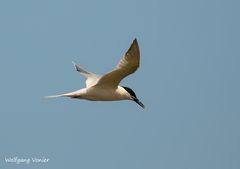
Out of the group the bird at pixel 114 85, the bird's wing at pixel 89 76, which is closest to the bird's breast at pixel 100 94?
the bird at pixel 114 85

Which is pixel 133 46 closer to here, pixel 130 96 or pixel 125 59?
pixel 125 59

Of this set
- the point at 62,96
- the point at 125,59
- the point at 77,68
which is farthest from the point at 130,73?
the point at 77,68

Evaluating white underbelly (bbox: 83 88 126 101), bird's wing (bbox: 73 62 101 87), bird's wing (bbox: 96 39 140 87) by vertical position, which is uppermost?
bird's wing (bbox: 73 62 101 87)

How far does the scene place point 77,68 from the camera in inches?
734

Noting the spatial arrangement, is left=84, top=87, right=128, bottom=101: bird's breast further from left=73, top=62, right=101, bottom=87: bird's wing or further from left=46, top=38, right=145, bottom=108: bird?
left=73, top=62, right=101, bottom=87: bird's wing

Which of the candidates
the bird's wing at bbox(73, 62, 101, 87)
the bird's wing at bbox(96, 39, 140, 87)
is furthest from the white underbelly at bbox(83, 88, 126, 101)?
the bird's wing at bbox(73, 62, 101, 87)

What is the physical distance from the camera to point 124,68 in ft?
47.7

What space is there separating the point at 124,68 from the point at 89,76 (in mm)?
3188

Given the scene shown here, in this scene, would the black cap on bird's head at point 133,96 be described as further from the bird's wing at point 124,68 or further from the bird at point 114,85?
the bird's wing at point 124,68

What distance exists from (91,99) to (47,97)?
104cm

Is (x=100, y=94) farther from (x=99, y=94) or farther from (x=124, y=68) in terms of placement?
(x=124, y=68)

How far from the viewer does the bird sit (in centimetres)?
1413

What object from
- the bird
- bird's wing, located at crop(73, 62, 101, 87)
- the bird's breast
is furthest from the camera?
bird's wing, located at crop(73, 62, 101, 87)

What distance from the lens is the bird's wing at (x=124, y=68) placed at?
45.6ft
